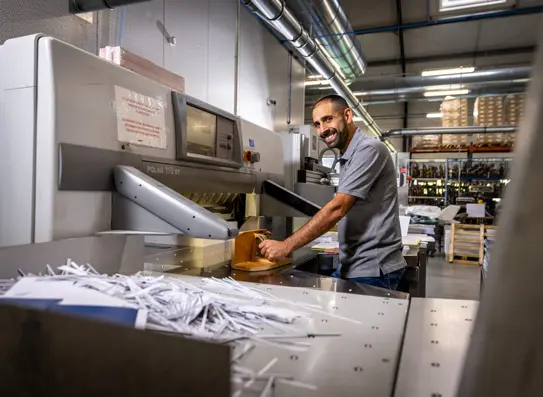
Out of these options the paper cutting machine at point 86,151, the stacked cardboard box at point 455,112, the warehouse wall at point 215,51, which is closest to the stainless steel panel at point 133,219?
the paper cutting machine at point 86,151

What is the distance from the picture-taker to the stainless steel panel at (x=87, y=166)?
974 millimetres

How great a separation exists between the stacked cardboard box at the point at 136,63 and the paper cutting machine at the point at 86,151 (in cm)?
17

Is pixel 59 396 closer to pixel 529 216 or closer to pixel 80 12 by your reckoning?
pixel 529 216

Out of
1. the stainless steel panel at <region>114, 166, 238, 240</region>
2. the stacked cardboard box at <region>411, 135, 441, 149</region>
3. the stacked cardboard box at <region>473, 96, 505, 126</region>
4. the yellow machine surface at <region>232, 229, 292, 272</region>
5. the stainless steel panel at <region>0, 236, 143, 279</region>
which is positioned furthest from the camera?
the stacked cardboard box at <region>411, 135, 441, 149</region>

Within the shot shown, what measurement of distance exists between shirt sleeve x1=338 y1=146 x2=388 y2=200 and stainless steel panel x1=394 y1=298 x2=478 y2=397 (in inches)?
24.3

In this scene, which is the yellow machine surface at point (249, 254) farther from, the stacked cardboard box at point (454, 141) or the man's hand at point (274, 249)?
the stacked cardboard box at point (454, 141)

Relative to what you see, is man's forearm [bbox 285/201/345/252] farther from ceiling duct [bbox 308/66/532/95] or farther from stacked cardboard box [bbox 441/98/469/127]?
stacked cardboard box [bbox 441/98/469/127]

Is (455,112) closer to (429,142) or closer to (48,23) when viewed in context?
(429,142)

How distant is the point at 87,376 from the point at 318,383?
0.32 meters

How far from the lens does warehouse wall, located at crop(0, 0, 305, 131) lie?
69.0 inches

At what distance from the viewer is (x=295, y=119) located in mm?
4547

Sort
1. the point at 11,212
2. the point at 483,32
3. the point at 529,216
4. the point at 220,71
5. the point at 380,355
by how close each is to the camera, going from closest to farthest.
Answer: the point at 529,216
the point at 380,355
the point at 11,212
the point at 220,71
the point at 483,32

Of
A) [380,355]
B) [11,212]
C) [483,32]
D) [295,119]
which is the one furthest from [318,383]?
[483,32]

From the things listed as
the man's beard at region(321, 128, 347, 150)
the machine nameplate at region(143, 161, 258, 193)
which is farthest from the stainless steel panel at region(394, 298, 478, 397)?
the man's beard at region(321, 128, 347, 150)
